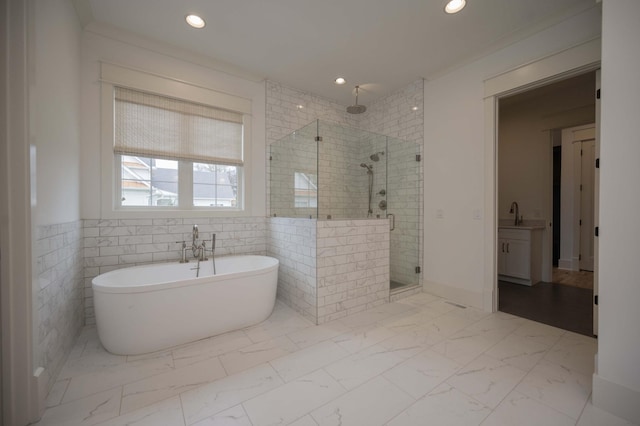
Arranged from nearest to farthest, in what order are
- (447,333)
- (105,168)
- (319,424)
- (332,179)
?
(319,424) → (447,333) → (105,168) → (332,179)

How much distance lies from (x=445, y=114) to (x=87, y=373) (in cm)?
427

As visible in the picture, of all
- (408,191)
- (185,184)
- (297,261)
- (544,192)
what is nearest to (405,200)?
(408,191)

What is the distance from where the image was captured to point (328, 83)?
3602 mm

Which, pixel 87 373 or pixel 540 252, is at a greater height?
pixel 540 252

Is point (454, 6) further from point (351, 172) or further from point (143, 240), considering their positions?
point (143, 240)

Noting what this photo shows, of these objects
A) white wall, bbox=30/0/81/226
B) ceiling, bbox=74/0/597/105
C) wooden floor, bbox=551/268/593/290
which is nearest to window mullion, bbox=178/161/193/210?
white wall, bbox=30/0/81/226

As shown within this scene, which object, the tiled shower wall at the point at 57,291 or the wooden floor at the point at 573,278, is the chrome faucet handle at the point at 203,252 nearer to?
the tiled shower wall at the point at 57,291

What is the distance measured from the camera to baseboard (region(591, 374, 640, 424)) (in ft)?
4.45

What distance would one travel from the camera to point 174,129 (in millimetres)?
2891

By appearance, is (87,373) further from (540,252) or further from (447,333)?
(540,252)

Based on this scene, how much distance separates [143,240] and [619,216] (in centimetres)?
381

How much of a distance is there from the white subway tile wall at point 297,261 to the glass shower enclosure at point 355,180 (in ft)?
0.66

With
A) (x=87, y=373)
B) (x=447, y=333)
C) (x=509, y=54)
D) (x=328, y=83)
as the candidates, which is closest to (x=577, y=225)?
(x=509, y=54)

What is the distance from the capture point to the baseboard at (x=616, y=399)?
4.45 ft
